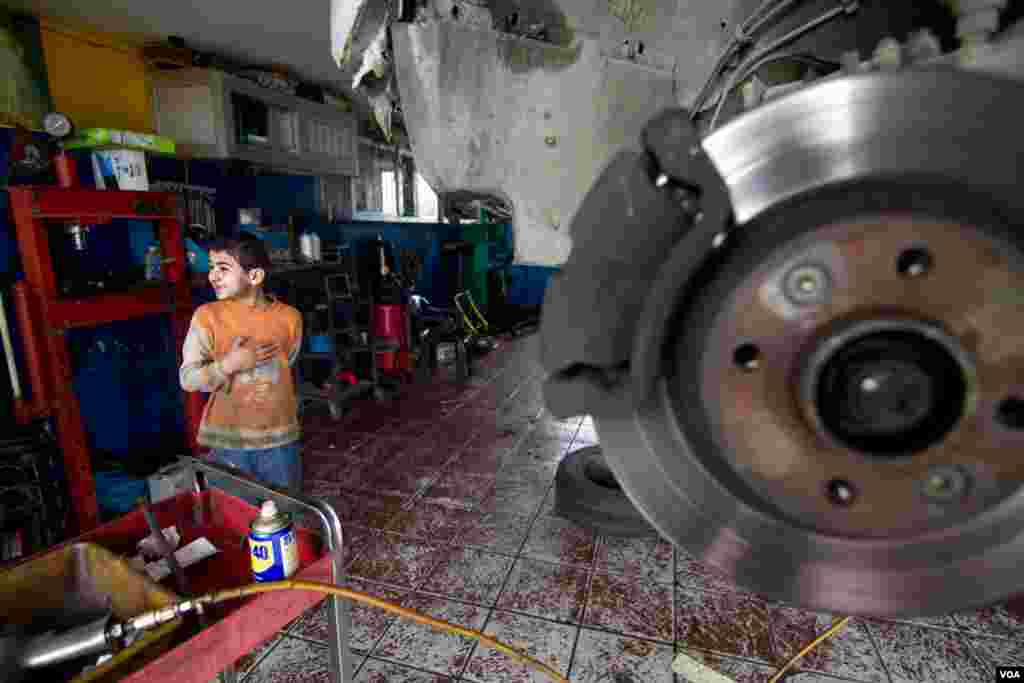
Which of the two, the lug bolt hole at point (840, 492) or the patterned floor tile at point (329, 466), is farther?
the patterned floor tile at point (329, 466)

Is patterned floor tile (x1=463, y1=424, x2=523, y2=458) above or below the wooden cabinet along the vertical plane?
below

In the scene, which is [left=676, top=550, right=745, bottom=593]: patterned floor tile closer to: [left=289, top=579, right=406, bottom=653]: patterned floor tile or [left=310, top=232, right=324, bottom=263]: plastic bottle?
[left=289, top=579, right=406, bottom=653]: patterned floor tile

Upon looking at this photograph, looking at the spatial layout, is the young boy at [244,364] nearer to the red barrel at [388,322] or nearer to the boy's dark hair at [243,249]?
the boy's dark hair at [243,249]

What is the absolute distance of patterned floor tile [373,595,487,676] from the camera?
1.36m

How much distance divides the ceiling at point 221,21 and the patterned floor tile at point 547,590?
232 centimetres

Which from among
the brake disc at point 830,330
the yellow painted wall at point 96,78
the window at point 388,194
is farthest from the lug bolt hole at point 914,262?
the window at point 388,194

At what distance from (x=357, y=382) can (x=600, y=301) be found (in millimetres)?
3148

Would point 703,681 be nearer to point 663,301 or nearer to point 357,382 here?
point 663,301

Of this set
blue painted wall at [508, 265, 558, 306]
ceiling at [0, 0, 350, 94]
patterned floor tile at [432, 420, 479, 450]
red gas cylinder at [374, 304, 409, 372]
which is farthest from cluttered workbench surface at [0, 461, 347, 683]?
blue painted wall at [508, 265, 558, 306]

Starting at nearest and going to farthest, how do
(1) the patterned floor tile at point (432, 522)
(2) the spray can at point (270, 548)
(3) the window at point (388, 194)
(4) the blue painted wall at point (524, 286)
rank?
(2) the spray can at point (270, 548) → (1) the patterned floor tile at point (432, 522) → (3) the window at point (388, 194) → (4) the blue painted wall at point (524, 286)

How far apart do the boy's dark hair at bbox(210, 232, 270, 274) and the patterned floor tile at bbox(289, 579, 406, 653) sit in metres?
0.95

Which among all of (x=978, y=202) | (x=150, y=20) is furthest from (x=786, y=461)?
(x=150, y=20)

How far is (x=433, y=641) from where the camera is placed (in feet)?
4.68

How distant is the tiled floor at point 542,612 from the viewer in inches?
52.6
